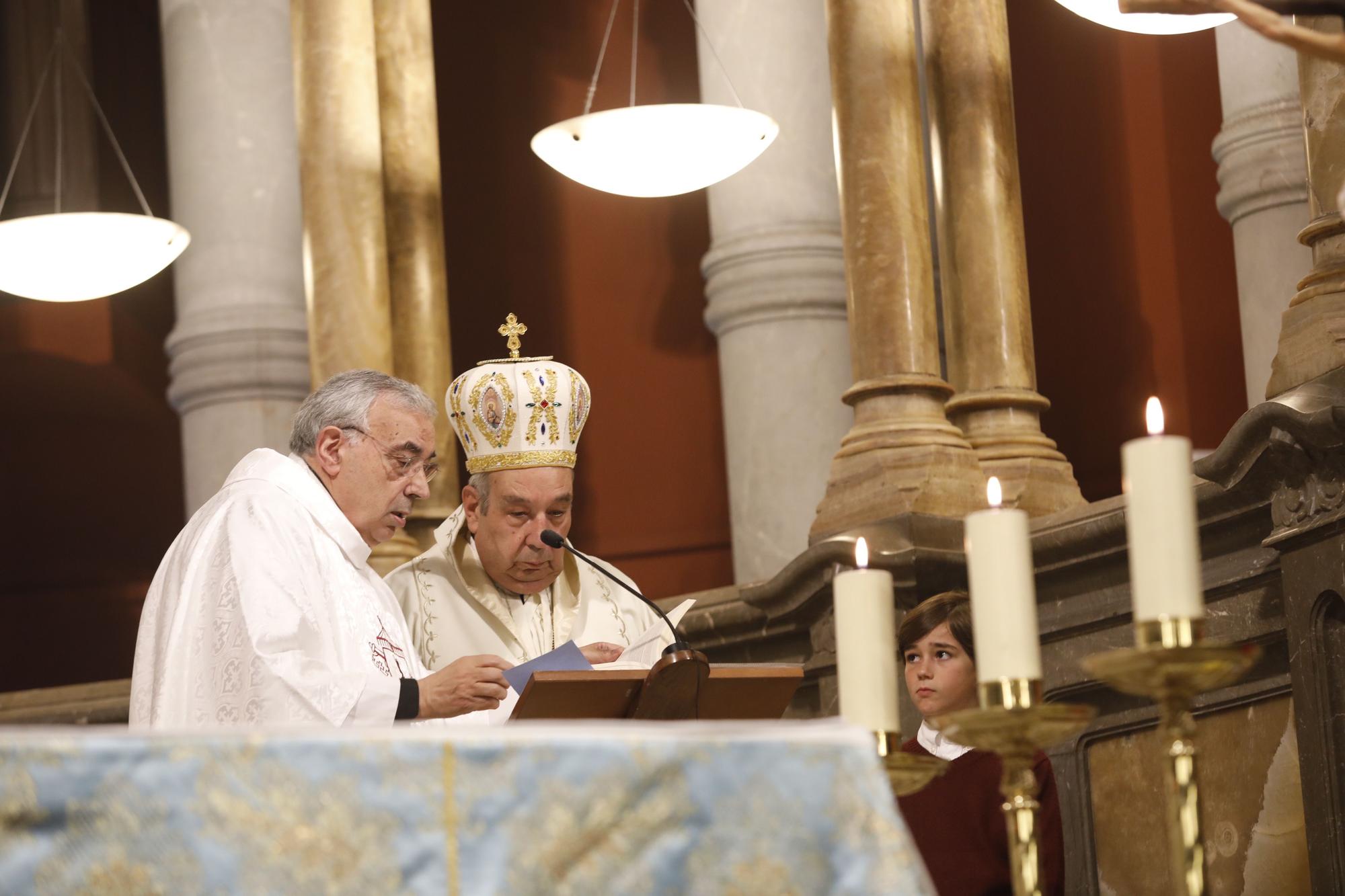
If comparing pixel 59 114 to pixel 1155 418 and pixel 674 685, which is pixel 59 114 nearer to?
pixel 674 685

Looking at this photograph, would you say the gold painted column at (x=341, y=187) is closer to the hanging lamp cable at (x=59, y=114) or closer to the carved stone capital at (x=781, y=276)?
the carved stone capital at (x=781, y=276)

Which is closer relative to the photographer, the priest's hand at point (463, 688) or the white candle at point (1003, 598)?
the white candle at point (1003, 598)

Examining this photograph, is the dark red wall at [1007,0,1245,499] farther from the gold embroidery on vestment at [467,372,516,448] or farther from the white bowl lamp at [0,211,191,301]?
the white bowl lamp at [0,211,191,301]

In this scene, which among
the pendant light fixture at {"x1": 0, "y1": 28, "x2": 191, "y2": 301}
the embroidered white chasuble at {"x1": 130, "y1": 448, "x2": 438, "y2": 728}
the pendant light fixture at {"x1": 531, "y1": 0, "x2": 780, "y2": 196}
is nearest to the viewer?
the embroidered white chasuble at {"x1": 130, "y1": 448, "x2": 438, "y2": 728}

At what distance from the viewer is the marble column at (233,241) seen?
24.0 feet

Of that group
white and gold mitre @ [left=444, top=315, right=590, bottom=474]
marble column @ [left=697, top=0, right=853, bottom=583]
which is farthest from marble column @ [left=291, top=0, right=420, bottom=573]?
white and gold mitre @ [left=444, top=315, right=590, bottom=474]

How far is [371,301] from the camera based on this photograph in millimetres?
6758

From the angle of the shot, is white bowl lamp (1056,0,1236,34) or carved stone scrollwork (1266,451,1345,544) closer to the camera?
carved stone scrollwork (1266,451,1345,544)

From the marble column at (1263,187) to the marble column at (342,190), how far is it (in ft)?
9.07

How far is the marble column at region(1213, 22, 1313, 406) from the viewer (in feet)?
19.8

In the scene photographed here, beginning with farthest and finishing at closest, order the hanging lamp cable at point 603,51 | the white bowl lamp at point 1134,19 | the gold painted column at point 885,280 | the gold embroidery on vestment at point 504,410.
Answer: the hanging lamp cable at point 603,51 → the gold painted column at point 885,280 → the white bowl lamp at point 1134,19 → the gold embroidery on vestment at point 504,410

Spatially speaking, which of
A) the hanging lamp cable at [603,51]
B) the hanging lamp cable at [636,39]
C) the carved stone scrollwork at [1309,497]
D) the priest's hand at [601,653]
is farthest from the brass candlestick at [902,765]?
the hanging lamp cable at [636,39]

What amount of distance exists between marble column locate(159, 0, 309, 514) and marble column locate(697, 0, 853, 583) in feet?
5.23

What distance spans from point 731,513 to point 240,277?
2.07 meters
